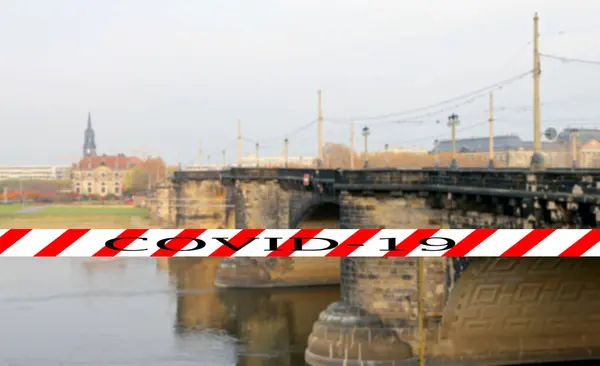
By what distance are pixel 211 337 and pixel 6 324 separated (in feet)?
25.9

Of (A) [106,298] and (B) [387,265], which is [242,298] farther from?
(B) [387,265]

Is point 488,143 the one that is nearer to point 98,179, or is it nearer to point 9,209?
point 9,209

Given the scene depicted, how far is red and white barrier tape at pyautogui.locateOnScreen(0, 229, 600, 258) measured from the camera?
7.17 m

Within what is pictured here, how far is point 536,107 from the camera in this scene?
1844 centimetres

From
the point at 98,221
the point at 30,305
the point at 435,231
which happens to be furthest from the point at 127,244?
the point at 98,221

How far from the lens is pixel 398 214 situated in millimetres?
24641

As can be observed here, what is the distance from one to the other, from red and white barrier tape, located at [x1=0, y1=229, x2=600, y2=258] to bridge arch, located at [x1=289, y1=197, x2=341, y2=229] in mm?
28336

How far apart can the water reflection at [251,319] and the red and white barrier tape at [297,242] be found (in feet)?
61.6

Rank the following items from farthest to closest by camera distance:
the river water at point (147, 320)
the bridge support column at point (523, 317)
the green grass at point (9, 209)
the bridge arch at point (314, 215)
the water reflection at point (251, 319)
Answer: the green grass at point (9, 209) → the bridge arch at point (314, 215) → the water reflection at point (251, 319) → the river water at point (147, 320) → the bridge support column at point (523, 317)

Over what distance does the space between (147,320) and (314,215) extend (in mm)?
9766

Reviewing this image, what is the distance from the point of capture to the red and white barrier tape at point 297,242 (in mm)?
7172

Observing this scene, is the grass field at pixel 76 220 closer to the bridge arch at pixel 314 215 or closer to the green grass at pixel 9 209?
the green grass at pixel 9 209

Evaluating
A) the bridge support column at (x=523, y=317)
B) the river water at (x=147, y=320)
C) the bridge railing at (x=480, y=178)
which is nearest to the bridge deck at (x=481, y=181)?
the bridge railing at (x=480, y=178)

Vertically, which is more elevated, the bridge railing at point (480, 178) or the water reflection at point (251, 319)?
the bridge railing at point (480, 178)
